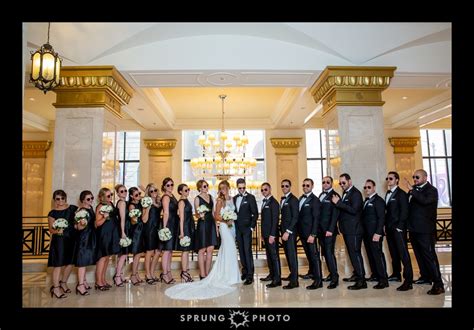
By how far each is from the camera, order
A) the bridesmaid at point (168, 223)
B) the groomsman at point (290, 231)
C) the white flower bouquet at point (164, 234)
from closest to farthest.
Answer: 1. the groomsman at point (290, 231)
2. the white flower bouquet at point (164, 234)
3. the bridesmaid at point (168, 223)

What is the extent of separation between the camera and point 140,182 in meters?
12.8

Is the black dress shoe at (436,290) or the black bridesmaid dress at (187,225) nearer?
the black dress shoe at (436,290)

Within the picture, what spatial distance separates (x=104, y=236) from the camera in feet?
17.6

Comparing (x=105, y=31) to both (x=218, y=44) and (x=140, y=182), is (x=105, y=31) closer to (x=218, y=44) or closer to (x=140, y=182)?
(x=218, y=44)

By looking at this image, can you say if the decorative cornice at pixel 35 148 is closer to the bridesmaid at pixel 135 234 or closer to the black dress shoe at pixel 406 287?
the bridesmaid at pixel 135 234

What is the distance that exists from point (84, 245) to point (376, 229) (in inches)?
179

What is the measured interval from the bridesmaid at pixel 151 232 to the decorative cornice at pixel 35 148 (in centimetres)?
850

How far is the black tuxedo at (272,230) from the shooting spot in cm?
551

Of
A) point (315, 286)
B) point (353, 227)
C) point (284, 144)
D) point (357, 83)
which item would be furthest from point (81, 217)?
point (284, 144)

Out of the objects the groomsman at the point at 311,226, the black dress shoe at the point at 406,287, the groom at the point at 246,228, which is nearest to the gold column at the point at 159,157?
the groom at the point at 246,228

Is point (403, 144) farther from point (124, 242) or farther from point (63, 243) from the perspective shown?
point (63, 243)
